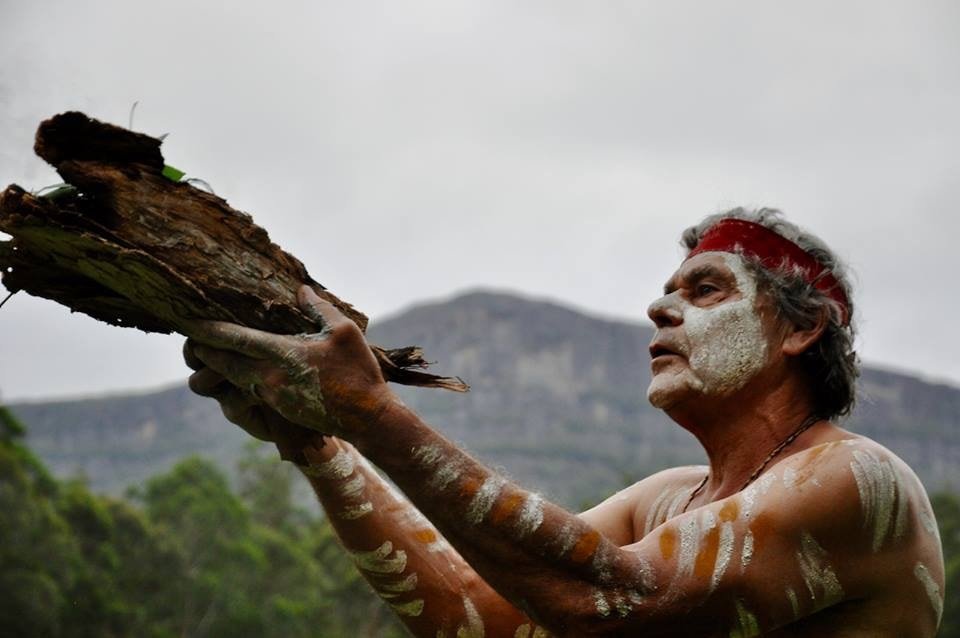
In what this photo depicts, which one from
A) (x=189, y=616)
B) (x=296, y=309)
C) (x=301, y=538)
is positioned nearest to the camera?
(x=296, y=309)

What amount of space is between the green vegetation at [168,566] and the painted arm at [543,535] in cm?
3429

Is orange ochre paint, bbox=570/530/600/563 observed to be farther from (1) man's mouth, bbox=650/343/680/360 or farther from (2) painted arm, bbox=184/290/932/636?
(1) man's mouth, bbox=650/343/680/360

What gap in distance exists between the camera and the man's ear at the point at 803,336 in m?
3.88

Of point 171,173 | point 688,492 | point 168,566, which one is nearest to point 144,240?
point 171,173

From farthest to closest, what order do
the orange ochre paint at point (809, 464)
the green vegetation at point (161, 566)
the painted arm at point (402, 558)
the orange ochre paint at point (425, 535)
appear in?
the green vegetation at point (161, 566) → the orange ochre paint at point (425, 535) → the painted arm at point (402, 558) → the orange ochre paint at point (809, 464)

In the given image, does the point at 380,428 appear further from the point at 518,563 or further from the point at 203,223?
the point at 203,223

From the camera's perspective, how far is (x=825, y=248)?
159 inches

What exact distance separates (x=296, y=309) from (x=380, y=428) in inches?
16.3

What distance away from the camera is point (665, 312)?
156 inches

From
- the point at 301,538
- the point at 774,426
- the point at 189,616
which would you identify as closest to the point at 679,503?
the point at 774,426

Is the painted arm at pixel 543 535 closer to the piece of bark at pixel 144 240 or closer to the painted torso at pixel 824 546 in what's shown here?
the painted torso at pixel 824 546

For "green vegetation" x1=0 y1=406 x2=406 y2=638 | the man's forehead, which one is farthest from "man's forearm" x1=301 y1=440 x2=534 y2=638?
"green vegetation" x1=0 y1=406 x2=406 y2=638

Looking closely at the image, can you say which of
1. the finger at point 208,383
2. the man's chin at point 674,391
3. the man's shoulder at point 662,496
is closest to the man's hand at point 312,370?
the finger at point 208,383

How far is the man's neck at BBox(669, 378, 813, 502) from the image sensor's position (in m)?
3.79
